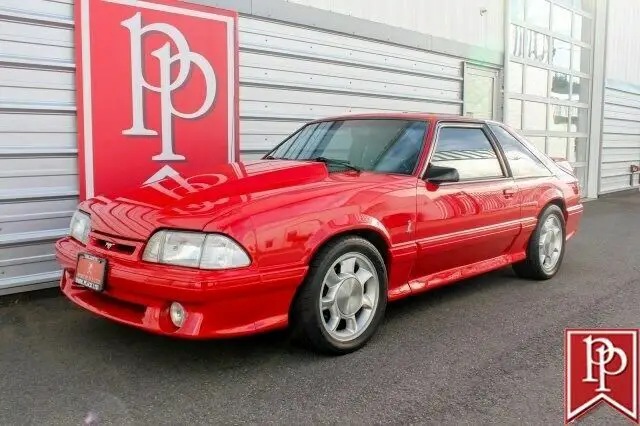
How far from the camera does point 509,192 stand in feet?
14.9

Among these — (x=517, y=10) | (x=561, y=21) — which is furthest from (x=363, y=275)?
(x=561, y=21)

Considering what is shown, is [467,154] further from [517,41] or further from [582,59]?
[582,59]

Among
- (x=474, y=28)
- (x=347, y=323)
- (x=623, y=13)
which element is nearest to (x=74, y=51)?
(x=347, y=323)

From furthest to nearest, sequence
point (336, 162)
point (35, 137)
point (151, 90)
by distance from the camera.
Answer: point (151, 90)
point (35, 137)
point (336, 162)

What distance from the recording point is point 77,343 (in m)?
3.51

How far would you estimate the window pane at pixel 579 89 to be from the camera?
11.8 meters

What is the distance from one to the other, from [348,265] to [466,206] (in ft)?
3.86

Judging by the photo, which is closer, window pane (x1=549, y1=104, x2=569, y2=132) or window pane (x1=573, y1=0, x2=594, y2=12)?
window pane (x1=549, y1=104, x2=569, y2=132)

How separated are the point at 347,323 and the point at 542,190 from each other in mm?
2448

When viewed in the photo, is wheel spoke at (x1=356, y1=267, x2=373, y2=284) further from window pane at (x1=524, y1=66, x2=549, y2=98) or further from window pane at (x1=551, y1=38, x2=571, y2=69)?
window pane at (x1=551, y1=38, x2=571, y2=69)

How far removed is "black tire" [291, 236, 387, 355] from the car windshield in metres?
0.75

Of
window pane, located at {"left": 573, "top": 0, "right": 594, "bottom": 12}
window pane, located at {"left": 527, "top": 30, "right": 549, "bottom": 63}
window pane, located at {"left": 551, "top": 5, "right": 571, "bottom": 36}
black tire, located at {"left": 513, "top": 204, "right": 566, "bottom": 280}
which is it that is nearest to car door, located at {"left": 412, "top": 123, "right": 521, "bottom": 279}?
black tire, located at {"left": 513, "top": 204, "right": 566, "bottom": 280}

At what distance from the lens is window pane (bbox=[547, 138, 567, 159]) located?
1109cm

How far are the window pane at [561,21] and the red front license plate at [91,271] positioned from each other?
33.3ft
